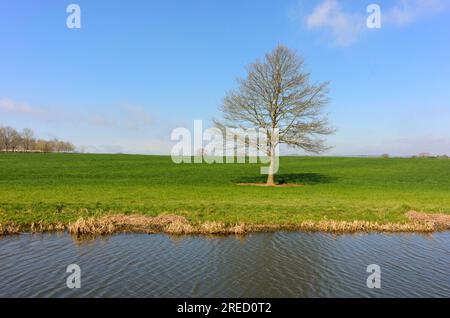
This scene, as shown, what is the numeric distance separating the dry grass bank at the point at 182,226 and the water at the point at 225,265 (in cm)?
73

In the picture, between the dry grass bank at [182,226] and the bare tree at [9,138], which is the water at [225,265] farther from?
the bare tree at [9,138]

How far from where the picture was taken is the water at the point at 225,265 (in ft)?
27.4

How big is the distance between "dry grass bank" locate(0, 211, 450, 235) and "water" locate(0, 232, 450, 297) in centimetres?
73

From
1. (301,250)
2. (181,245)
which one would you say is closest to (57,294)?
(181,245)

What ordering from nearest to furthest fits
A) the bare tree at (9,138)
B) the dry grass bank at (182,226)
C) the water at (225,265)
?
the water at (225,265), the dry grass bank at (182,226), the bare tree at (9,138)

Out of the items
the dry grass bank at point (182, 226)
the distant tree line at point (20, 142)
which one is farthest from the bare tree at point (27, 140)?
the dry grass bank at point (182, 226)

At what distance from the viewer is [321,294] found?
8258mm

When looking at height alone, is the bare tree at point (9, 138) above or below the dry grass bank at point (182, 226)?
above

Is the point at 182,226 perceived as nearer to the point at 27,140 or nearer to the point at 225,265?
the point at 225,265

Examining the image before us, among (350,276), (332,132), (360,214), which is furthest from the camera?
(332,132)

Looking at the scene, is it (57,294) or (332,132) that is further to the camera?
(332,132)

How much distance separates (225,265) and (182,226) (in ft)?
15.3
